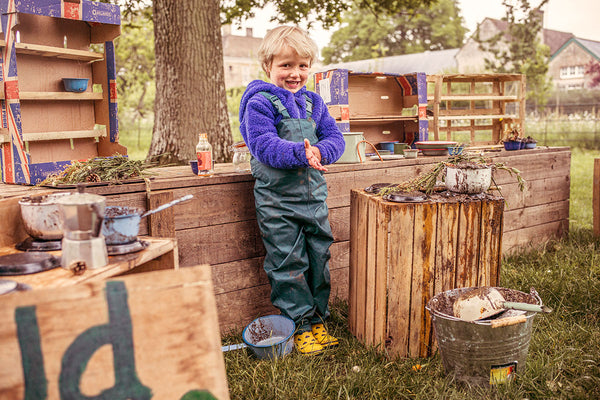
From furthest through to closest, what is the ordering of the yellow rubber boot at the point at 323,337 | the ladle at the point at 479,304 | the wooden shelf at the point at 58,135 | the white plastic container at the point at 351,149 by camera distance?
the white plastic container at the point at 351,149
the wooden shelf at the point at 58,135
the yellow rubber boot at the point at 323,337
the ladle at the point at 479,304

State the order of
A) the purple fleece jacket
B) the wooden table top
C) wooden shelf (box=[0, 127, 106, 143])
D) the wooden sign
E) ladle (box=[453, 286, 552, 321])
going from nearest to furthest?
the wooden sign < the wooden table top < ladle (box=[453, 286, 552, 321]) < the purple fleece jacket < wooden shelf (box=[0, 127, 106, 143])

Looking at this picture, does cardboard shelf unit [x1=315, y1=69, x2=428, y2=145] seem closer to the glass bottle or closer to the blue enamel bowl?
the glass bottle

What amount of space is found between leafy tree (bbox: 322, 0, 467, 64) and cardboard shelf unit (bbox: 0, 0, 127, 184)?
4509cm

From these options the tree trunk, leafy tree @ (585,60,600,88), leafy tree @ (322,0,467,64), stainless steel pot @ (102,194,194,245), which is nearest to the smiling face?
stainless steel pot @ (102,194,194,245)

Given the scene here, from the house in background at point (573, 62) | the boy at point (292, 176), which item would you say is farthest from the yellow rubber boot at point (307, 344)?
the house in background at point (573, 62)

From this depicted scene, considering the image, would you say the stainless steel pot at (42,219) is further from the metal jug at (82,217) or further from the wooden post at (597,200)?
the wooden post at (597,200)

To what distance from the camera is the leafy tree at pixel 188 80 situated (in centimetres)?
557

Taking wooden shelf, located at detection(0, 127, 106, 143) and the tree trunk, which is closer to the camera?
wooden shelf, located at detection(0, 127, 106, 143)

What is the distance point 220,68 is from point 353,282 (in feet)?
11.2

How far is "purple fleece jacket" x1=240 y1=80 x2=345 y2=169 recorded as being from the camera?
9.46ft

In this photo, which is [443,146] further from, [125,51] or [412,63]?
[412,63]

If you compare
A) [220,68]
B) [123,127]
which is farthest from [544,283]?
[123,127]

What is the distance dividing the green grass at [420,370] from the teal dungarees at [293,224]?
0.37 meters

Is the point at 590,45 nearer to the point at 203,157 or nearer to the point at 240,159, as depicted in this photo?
the point at 240,159
